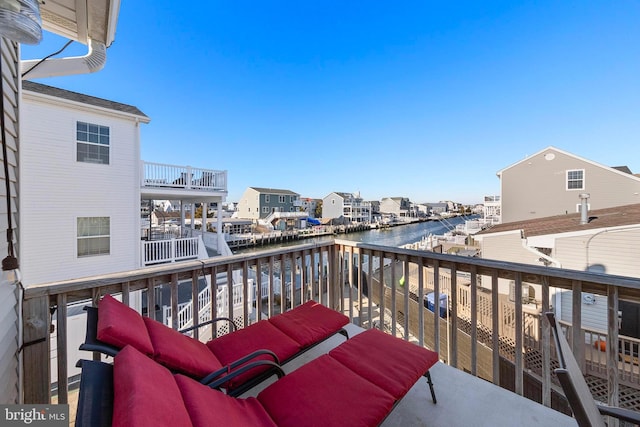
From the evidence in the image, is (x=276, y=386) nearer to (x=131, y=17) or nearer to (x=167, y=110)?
(x=131, y=17)

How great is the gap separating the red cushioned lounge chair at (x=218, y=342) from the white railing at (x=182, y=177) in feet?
27.7

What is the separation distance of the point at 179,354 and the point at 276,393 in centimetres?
53

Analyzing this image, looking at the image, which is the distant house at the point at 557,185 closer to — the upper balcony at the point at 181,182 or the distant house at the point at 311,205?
the upper balcony at the point at 181,182

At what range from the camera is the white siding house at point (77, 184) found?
20.9ft

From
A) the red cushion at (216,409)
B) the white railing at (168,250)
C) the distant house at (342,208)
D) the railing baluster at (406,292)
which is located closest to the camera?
the red cushion at (216,409)

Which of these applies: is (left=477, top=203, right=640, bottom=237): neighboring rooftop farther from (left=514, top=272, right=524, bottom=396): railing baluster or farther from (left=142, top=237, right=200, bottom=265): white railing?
(left=142, top=237, right=200, bottom=265): white railing

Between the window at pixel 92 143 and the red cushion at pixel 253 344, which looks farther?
the window at pixel 92 143

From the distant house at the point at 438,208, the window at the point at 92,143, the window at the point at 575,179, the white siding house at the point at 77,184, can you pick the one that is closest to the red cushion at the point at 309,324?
the white siding house at the point at 77,184

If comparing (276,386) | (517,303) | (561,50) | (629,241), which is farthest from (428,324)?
(561,50)

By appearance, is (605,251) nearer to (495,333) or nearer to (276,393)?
(495,333)

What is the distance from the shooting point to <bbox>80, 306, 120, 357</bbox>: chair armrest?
43.5 inches

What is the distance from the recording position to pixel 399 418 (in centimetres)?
155

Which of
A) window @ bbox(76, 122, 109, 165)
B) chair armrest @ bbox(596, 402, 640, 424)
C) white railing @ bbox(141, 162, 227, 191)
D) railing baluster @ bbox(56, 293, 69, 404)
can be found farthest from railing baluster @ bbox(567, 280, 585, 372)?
white railing @ bbox(141, 162, 227, 191)

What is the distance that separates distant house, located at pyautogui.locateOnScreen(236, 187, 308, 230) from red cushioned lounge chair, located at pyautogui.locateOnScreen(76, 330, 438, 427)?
30.0 meters
